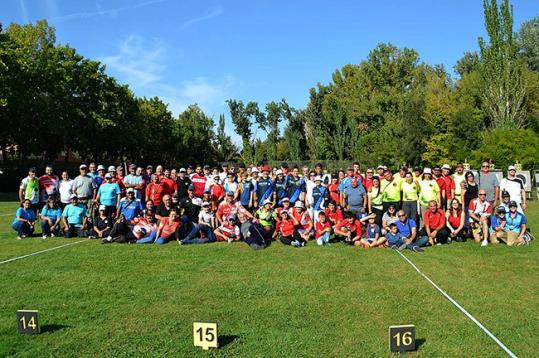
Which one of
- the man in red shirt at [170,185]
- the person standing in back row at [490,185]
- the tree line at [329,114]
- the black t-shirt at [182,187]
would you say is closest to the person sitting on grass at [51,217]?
the man in red shirt at [170,185]

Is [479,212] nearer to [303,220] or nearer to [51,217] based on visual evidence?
[303,220]

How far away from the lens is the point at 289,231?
→ 10781 millimetres

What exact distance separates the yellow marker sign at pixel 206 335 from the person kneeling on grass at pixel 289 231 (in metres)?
5.91

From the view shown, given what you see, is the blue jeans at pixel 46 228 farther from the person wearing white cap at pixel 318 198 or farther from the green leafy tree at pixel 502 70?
the green leafy tree at pixel 502 70

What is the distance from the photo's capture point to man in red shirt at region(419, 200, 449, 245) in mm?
10547

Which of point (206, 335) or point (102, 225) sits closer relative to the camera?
point (206, 335)

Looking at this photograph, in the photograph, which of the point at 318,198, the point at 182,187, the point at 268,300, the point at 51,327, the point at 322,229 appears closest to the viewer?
the point at 51,327

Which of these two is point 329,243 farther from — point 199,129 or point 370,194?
point 199,129

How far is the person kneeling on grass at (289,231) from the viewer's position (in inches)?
416

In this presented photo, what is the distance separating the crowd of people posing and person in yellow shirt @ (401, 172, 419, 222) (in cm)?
2

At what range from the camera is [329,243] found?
10688 millimetres

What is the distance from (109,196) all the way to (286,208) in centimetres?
438

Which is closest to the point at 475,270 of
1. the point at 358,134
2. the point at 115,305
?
the point at 115,305

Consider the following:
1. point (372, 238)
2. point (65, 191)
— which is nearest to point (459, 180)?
point (372, 238)
